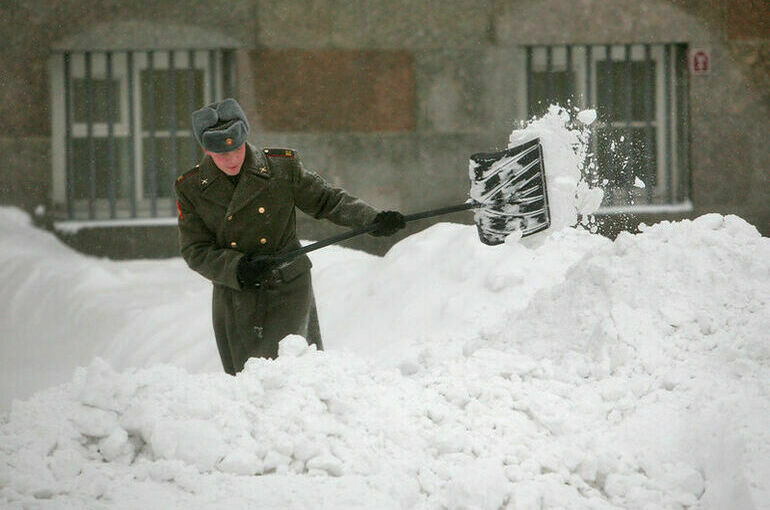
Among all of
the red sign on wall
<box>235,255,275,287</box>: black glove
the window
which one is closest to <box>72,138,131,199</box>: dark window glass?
the window

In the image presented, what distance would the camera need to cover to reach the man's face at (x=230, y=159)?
514 cm

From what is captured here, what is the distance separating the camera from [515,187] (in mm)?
5484

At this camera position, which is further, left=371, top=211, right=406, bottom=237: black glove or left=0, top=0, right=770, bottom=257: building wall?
left=0, top=0, right=770, bottom=257: building wall

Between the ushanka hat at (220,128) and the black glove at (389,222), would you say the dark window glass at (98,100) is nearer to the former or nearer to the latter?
the ushanka hat at (220,128)

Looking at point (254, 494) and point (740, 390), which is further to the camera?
point (740, 390)

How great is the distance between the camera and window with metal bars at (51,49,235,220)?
9.14 metres

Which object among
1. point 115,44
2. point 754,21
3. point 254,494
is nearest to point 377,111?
point 115,44

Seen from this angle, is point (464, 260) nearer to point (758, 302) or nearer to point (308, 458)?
point (758, 302)

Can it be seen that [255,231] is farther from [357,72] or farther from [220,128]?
[357,72]

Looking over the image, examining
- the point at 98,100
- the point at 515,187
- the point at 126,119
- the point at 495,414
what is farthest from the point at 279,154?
the point at 98,100

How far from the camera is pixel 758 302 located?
188 inches

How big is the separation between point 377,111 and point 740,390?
5336 mm

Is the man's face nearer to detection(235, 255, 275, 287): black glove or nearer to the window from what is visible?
detection(235, 255, 275, 287): black glove

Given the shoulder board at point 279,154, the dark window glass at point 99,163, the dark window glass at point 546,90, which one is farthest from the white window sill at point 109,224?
the shoulder board at point 279,154
